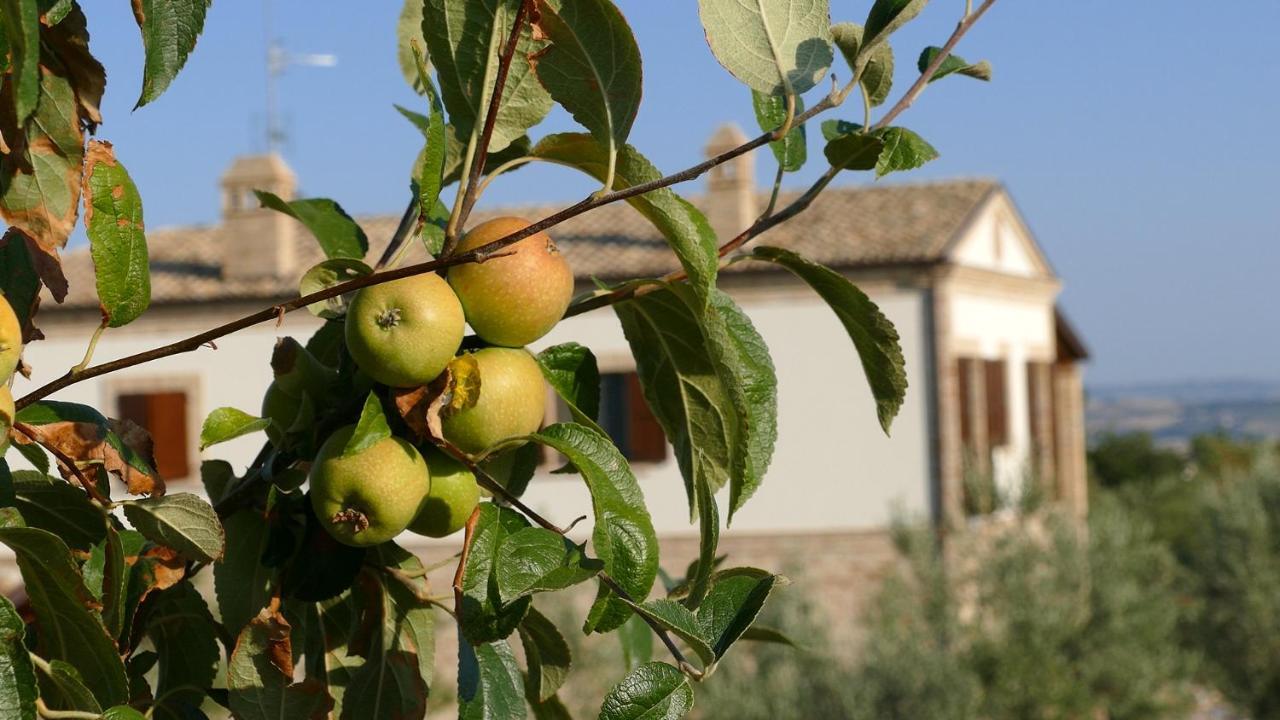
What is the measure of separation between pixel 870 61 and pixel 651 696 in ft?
1.50

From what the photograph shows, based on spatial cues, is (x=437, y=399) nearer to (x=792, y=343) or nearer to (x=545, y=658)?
(x=545, y=658)

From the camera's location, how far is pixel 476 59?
90 centimetres

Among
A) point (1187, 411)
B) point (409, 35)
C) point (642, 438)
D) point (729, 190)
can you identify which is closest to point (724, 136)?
point (729, 190)

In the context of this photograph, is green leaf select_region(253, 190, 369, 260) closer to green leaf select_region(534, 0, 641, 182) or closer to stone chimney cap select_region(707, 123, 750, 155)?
green leaf select_region(534, 0, 641, 182)

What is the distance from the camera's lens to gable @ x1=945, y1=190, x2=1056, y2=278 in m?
17.0

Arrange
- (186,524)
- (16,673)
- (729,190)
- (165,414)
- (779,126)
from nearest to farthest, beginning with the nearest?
(16,673) < (186,524) < (779,126) < (729,190) < (165,414)

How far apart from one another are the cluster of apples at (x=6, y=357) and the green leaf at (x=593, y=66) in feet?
1.08

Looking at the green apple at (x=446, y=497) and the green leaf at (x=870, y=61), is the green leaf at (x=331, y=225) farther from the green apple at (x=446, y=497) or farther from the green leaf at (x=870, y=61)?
the green leaf at (x=870, y=61)

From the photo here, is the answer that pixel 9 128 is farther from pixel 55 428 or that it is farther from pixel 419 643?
pixel 419 643

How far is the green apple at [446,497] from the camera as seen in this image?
3.03 feet

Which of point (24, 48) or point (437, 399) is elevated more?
point (24, 48)

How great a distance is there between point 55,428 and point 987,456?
16.5m

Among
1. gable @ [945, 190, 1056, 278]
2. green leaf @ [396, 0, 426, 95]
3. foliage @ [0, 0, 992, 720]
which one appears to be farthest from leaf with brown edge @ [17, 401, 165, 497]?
gable @ [945, 190, 1056, 278]

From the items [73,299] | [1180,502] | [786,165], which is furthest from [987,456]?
[786,165]
